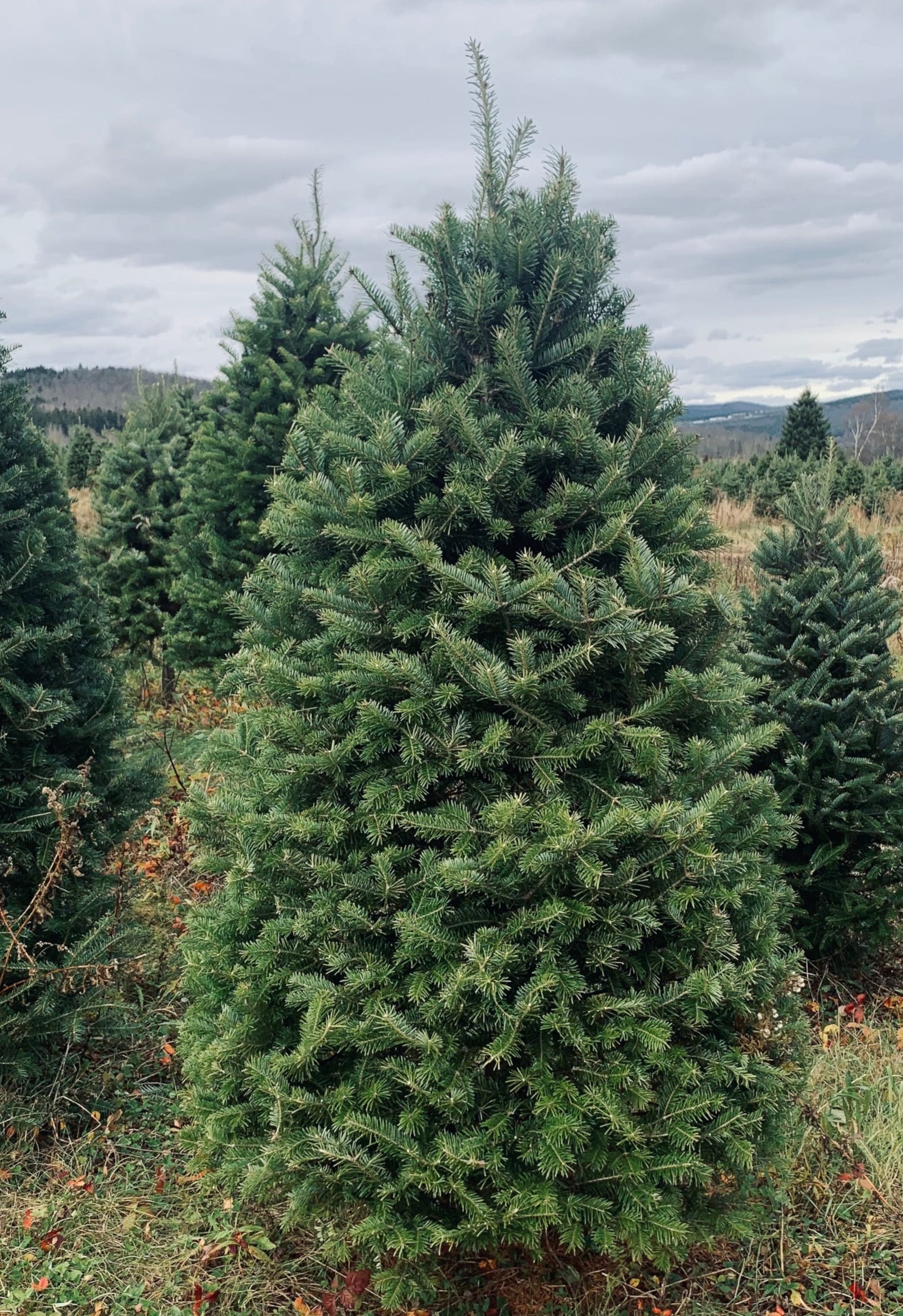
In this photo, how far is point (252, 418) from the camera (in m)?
8.02

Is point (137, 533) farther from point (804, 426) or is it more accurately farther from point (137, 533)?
point (804, 426)

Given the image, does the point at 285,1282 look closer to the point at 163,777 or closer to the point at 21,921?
the point at 21,921

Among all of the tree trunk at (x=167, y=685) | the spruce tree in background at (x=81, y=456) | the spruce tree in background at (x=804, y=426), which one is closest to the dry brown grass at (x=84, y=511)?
the spruce tree in background at (x=81, y=456)

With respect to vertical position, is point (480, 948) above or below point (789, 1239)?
above

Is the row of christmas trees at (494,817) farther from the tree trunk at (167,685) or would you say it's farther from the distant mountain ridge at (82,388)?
the distant mountain ridge at (82,388)

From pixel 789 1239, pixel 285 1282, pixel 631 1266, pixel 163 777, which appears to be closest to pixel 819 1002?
pixel 789 1239

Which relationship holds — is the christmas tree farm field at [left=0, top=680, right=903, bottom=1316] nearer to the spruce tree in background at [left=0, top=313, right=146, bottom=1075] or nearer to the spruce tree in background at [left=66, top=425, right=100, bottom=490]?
the spruce tree in background at [left=0, top=313, right=146, bottom=1075]

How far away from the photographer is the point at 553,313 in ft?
10.1

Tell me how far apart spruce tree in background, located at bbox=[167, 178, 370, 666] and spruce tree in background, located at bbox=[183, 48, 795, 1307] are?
4.93m

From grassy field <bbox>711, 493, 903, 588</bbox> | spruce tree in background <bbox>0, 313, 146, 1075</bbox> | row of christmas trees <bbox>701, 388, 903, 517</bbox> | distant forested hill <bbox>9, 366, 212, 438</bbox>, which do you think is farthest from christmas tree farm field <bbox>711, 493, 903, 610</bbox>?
distant forested hill <bbox>9, 366, 212, 438</bbox>

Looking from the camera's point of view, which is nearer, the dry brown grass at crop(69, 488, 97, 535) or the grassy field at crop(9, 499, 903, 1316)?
the grassy field at crop(9, 499, 903, 1316)

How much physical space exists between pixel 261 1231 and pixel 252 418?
6.35 meters

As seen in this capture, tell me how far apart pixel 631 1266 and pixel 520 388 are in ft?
9.47

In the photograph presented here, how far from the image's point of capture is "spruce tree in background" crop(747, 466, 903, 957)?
507cm
